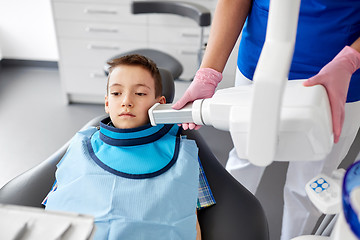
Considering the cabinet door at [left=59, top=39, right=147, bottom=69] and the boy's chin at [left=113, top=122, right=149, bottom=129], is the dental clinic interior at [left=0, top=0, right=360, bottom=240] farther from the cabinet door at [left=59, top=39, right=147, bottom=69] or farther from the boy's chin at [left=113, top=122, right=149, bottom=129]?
the boy's chin at [left=113, top=122, right=149, bottom=129]

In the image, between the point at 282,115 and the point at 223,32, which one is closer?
the point at 282,115

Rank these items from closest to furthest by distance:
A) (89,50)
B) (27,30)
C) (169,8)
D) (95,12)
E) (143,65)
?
(143,65) → (169,8) → (95,12) → (89,50) → (27,30)

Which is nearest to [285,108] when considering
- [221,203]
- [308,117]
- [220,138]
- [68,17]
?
[308,117]

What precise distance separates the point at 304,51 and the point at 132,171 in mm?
700

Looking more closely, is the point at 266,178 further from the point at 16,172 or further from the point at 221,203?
the point at 16,172

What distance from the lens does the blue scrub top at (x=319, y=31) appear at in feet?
3.52

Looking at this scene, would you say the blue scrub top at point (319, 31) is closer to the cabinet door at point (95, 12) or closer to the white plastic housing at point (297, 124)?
the white plastic housing at point (297, 124)

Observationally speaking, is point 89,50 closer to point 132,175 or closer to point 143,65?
point 143,65

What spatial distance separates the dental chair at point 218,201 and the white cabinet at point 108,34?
1.37m

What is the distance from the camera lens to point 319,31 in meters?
1.12

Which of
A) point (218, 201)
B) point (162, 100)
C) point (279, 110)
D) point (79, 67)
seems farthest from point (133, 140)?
point (79, 67)

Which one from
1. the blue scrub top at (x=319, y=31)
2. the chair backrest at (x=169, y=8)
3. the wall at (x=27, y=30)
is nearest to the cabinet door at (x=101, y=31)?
the chair backrest at (x=169, y=8)

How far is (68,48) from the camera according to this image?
251 centimetres

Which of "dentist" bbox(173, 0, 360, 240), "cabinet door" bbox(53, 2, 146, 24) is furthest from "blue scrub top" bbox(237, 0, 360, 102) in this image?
"cabinet door" bbox(53, 2, 146, 24)
